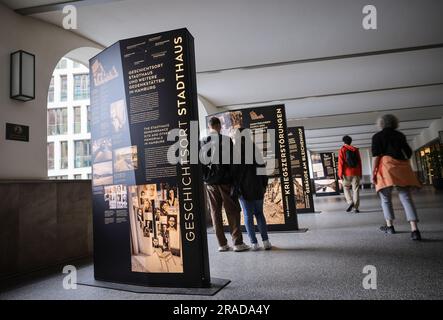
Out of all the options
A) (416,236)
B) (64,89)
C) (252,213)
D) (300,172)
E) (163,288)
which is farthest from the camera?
(64,89)

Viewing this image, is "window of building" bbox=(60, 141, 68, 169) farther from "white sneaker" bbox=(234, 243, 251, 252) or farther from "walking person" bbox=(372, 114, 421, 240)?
"walking person" bbox=(372, 114, 421, 240)

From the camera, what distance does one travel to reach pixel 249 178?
3.82 metres

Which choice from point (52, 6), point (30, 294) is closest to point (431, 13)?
point (52, 6)

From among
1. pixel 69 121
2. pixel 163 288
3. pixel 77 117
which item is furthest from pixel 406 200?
pixel 69 121

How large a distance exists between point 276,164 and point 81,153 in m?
22.2

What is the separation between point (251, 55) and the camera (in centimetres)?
597

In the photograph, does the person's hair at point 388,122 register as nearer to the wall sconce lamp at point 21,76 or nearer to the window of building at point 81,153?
the wall sconce lamp at point 21,76

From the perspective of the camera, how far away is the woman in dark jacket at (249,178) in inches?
150

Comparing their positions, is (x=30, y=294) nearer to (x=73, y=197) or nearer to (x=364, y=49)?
(x=73, y=197)

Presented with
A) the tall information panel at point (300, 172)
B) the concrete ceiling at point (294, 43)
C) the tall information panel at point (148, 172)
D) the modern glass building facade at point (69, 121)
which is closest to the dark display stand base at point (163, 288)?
the tall information panel at point (148, 172)

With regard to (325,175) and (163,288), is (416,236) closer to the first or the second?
(163,288)

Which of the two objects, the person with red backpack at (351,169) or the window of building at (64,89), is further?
the window of building at (64,89)

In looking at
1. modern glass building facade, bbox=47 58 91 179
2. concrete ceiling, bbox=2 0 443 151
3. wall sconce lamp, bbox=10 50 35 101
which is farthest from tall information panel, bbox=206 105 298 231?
modern glass building facade, bbox=47 58 91 179

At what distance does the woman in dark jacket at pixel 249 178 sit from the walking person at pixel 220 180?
0.11 metres
